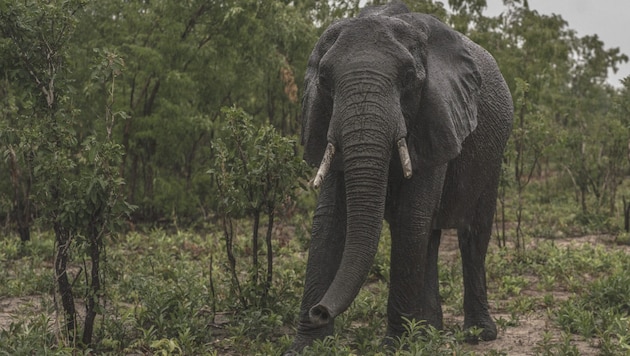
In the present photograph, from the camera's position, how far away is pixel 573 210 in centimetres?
1537

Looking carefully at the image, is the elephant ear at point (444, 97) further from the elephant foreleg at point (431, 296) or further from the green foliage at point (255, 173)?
the green foliage at point (255, 173)

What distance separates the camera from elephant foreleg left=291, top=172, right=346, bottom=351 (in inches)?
214

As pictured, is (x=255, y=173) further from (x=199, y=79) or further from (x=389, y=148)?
(x=199, y=79)

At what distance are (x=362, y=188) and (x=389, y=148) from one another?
0.95ft

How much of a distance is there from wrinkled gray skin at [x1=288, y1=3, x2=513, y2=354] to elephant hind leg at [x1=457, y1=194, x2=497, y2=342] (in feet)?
1.58

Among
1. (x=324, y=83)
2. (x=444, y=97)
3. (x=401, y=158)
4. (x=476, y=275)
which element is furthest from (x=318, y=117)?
(x=476, y=275)

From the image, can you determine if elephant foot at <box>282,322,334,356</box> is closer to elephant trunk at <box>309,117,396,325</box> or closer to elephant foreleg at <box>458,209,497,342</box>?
elephant trunk at <box>309,117,396,325</box>

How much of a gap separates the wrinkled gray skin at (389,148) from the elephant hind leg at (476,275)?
483mm

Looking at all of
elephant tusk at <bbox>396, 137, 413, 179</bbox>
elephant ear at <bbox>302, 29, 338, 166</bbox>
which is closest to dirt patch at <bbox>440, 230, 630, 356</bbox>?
elephant tusk at <bbox>396, 137, 413, 179</bbox>

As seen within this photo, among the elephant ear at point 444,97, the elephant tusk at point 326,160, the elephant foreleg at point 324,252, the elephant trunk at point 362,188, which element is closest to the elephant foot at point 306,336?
the elephant foreleg at point 324,252

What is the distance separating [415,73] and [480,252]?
2409mm

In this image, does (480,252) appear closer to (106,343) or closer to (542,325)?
(542,325)

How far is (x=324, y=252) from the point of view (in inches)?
215

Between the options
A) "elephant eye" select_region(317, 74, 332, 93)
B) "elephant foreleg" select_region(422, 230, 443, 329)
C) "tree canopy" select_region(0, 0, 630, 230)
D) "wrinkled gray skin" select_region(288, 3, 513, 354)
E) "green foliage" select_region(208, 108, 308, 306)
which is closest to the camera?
"wrinkled gray skin" select_region(288, 3, 513, 354)
